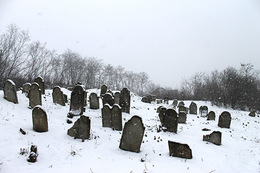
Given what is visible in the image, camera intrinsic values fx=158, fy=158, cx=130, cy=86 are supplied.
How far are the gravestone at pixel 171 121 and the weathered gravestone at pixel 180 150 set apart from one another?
307cm

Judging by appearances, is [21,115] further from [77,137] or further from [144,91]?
[144,91]

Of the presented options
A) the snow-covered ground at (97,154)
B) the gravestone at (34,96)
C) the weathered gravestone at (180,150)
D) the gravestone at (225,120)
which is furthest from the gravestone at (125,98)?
the gravestone at (225,120)

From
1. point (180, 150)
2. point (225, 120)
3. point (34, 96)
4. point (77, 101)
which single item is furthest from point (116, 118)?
point (225, 120)

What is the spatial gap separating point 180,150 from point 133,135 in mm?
1673

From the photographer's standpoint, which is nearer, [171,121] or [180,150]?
[180,150]

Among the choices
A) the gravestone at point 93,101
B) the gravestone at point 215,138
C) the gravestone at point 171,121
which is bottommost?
the gravestone at point 215,138

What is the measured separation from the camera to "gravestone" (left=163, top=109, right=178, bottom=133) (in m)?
8.39

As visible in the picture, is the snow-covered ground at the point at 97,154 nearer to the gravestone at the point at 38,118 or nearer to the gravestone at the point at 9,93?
the gravestone at the point at 38,118

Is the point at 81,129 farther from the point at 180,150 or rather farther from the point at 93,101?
the point at 93,101

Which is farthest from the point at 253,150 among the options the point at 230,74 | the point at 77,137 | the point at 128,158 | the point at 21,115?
the point at 230,74

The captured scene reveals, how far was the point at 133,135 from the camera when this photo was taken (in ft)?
18.4

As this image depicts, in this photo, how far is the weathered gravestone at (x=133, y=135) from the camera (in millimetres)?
5559

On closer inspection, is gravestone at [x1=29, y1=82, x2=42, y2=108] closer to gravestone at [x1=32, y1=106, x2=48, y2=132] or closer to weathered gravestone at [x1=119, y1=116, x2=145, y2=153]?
gravestone at [x1=32, y1=106, x2=48, y2=132]

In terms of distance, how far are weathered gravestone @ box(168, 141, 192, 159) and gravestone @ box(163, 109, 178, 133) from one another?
307 cm
